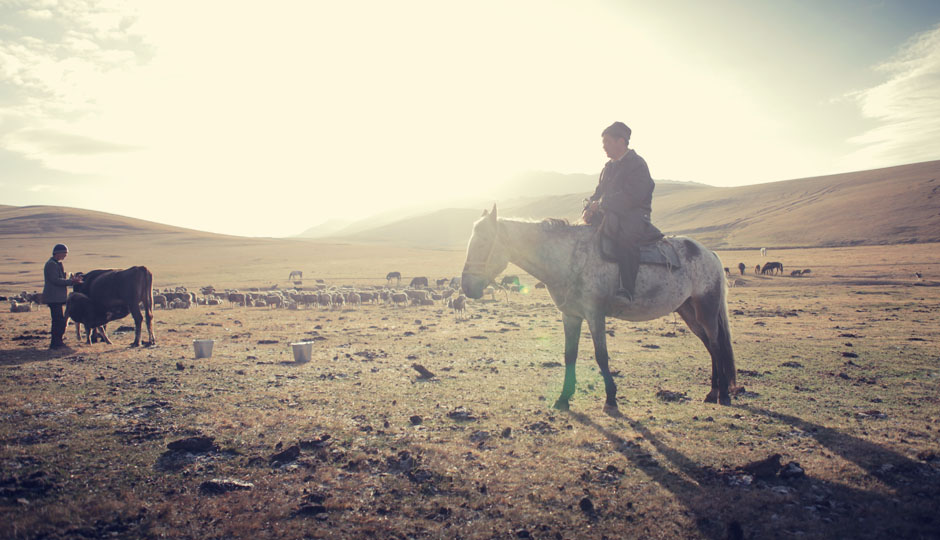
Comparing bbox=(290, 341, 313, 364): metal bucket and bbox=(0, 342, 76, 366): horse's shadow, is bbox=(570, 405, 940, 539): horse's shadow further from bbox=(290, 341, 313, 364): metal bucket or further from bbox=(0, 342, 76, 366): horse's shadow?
bbox=(0, 342, 76, 366): horse's shadow

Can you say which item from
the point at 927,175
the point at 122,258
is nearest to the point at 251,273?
the point at 122,258

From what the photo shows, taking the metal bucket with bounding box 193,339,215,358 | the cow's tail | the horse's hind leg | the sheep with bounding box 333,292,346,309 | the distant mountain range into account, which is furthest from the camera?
the distant mountain range

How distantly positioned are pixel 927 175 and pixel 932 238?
5319 cm

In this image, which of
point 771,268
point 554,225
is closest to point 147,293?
point 554,225

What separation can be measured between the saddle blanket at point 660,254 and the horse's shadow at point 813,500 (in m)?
2.78

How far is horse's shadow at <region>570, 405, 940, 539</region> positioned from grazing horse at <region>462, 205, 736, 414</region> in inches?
81.8

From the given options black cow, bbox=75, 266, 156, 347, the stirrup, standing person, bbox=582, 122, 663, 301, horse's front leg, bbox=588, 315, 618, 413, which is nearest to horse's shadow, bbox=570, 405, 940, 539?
horse's front leg, bbox=588, 315, 618, 413

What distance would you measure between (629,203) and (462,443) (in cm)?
411

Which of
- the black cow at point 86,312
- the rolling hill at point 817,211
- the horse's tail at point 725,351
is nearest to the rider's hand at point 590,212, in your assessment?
the horse's tail at point 725,351

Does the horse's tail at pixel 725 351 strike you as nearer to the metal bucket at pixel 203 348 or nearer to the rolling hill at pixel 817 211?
the metal bucket at pixel 203 348

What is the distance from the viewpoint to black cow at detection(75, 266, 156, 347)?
12.0 m

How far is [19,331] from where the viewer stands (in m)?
14.2

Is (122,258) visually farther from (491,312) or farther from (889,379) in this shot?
(889,379)

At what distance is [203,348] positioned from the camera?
10695mm
